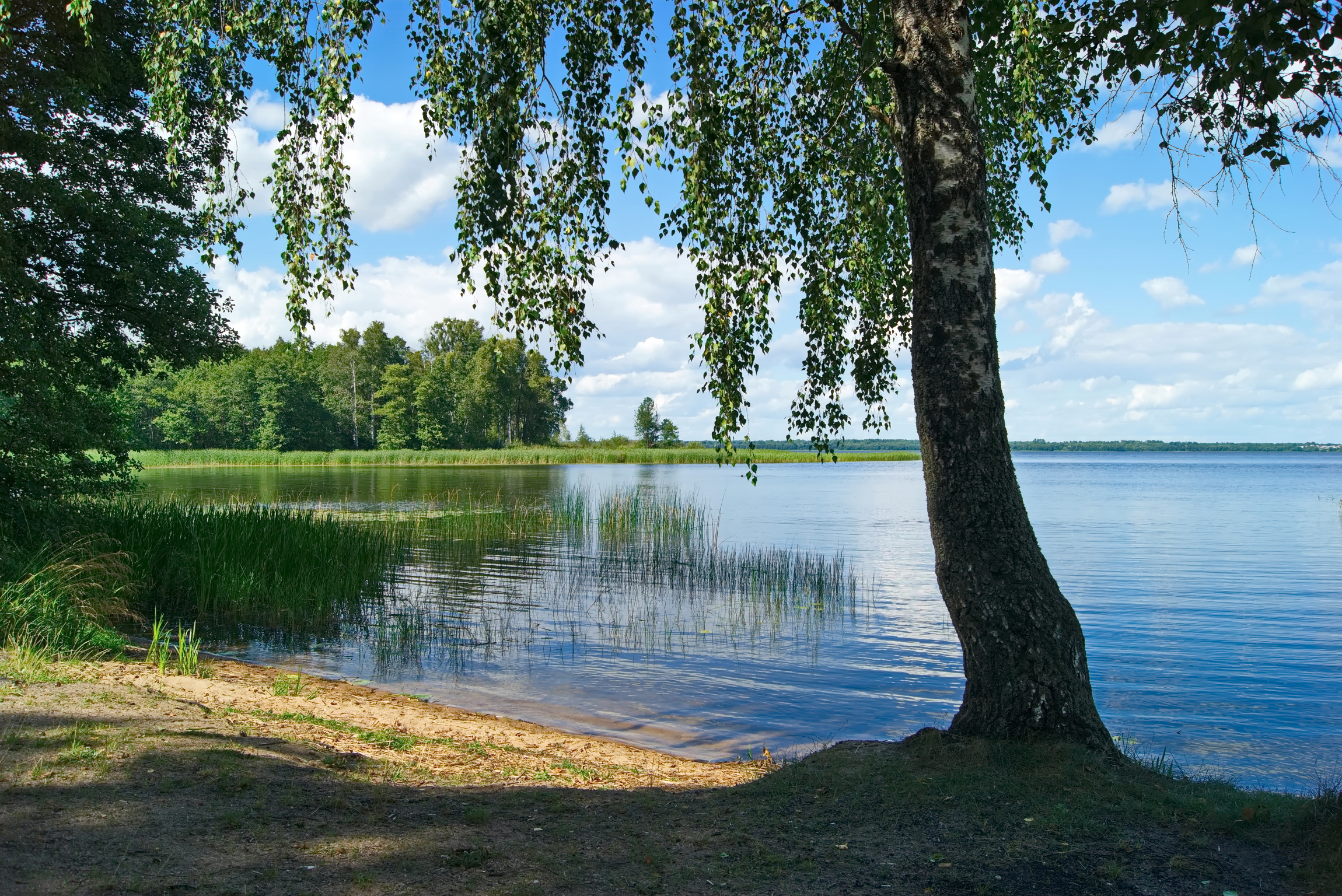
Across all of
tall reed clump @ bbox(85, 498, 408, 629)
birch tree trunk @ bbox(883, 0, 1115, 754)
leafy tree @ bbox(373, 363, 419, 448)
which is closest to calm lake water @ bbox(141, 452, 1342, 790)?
tall reed clump @ bbox(85, 498, 408, 629)

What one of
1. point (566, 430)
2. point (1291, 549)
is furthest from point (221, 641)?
point (566, 430)

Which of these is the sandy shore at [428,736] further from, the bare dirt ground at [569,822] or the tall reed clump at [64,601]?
the tall reed clump at [64,601]

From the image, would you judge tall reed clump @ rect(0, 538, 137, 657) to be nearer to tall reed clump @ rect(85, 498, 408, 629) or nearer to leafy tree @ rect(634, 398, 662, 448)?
tall reed clump @ rect(85, 498, 408, 629)

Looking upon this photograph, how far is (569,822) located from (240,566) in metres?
9.05

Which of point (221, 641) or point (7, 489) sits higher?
point (7, 489)

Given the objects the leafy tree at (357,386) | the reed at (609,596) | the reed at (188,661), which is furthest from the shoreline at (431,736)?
the leafy tree at (357,386)

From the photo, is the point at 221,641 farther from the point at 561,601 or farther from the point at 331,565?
the point at 561,601

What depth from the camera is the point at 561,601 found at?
13.5 m

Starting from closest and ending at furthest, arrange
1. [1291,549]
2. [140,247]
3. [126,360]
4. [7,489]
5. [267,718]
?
[267,718] < [7,489] < [140,247] < [126,360] < [1291,549]

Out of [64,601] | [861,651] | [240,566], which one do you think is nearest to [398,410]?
[240,566]

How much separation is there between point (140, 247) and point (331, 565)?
5009 millimetres

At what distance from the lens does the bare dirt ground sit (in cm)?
330

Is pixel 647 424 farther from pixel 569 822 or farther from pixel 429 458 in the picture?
pixel 569 822

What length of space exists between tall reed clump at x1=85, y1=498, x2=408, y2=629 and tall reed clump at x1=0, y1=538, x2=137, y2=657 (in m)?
0.65
